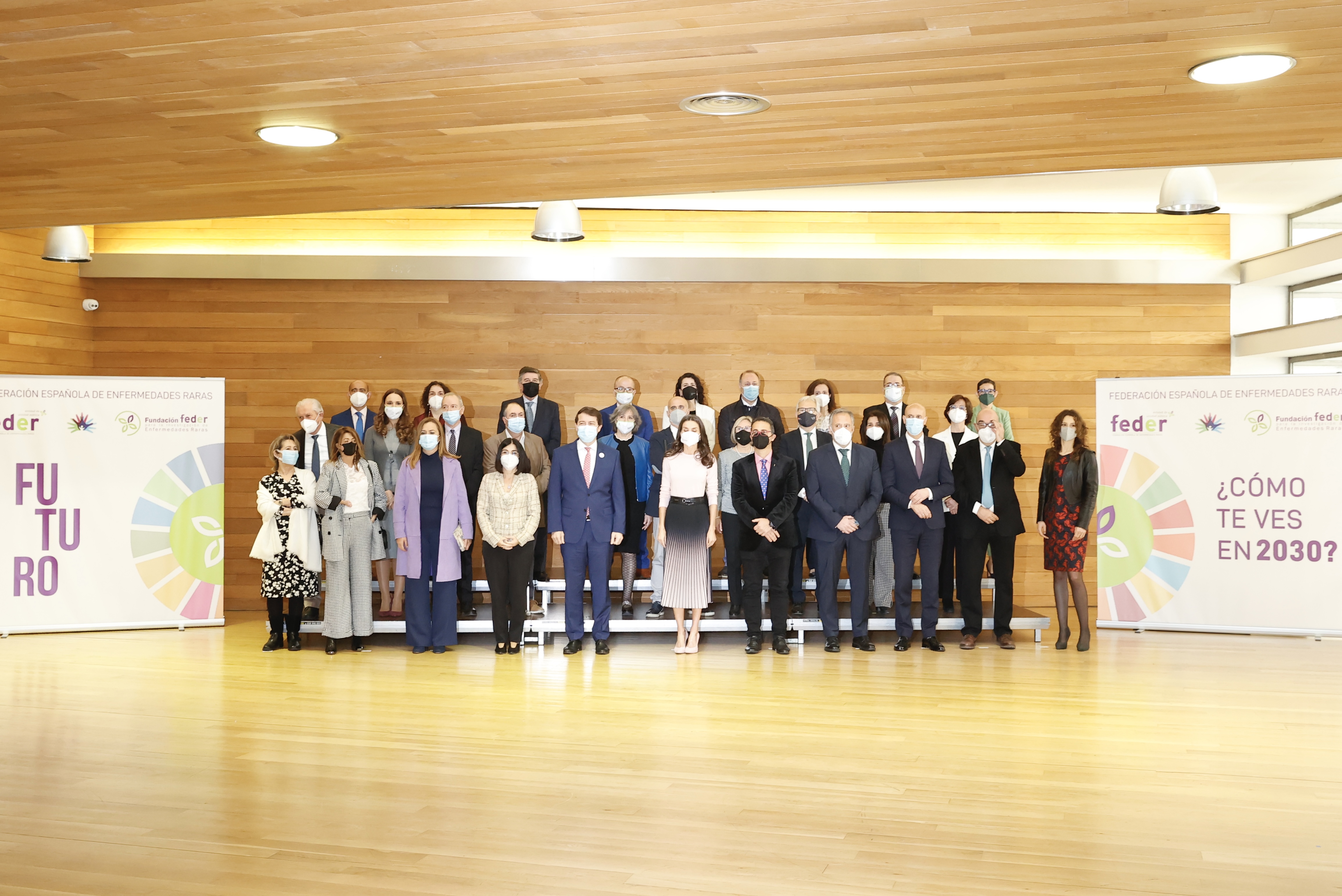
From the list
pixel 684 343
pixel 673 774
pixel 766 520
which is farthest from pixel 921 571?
pixel 673 774

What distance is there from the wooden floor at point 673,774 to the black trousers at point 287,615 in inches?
17.1

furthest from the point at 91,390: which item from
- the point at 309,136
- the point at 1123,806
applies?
the point at 1123,806

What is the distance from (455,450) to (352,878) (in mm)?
5125

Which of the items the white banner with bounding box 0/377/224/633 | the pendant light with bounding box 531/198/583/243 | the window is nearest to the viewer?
the white banner with bounding box 0/377/224/633

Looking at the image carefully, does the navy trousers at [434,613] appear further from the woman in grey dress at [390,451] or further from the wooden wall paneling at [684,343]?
the wooden wall paneling at [684,343]

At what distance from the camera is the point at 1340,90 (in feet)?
11.2

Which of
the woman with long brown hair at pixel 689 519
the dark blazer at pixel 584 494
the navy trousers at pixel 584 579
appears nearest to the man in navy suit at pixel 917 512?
the woman with long brown hair at pixel 689 519

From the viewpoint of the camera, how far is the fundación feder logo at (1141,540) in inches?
342

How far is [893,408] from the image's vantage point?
917 centimetres

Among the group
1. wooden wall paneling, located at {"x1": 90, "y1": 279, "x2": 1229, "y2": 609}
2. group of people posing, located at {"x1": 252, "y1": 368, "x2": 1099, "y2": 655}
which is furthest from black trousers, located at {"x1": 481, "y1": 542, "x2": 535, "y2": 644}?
wooden wall paneling, located at {"x1": 90, "y1": 279, "x2": 1229, "y2": 609}

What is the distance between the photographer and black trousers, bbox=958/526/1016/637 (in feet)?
26.4

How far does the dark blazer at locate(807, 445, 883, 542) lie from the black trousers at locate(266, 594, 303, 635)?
12.4 ft

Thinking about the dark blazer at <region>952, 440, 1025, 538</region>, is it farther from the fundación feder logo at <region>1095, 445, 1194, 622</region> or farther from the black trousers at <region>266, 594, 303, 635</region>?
the black trousers at <region>266, 594, 303, 635</region>

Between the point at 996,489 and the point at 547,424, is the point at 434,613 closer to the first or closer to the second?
the point at 547,424
